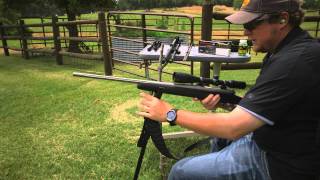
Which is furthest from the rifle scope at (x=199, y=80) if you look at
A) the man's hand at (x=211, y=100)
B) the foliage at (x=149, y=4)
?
the foliage at (x=149, y=4)

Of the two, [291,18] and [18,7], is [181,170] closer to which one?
[291,18]

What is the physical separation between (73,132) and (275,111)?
3.54 metres

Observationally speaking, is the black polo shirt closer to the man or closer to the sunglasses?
the man

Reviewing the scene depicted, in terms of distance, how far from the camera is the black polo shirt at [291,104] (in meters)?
1.95

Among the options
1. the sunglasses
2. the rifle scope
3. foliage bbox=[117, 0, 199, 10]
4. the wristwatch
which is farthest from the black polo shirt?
foliage bbox=[117, 0, 199, 10]

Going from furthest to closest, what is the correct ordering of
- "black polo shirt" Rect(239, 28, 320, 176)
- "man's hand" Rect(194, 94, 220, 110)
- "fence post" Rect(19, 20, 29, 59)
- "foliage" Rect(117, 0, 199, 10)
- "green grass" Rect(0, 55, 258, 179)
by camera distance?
"foliage" Rect(117, 0, 199, 10), "fence post" Rect(19, 20, 29, 59), "green grass" Rect(0, 55, 258, 179), "man's hand" Rect(194, 94, 220, 110), "black polo shirt" Rect(239, 28, 320, 176)

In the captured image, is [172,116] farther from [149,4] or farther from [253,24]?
[149,4]

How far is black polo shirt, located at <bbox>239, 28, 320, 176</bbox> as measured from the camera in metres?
1.95

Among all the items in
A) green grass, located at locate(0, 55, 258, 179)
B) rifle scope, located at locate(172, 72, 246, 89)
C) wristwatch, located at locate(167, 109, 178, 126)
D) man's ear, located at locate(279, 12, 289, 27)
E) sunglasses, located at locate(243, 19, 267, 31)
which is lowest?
green grass, located at locate(0, 55, 258, 179)

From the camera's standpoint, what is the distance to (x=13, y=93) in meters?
7.45

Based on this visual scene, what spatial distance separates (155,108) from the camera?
2.28 m

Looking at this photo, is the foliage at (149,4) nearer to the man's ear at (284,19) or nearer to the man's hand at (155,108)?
the man's hand at (155,108)

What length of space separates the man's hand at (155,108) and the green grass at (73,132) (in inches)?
63.0

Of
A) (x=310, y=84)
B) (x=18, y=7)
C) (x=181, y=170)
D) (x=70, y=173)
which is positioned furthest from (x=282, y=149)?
(x=18, y=7)
